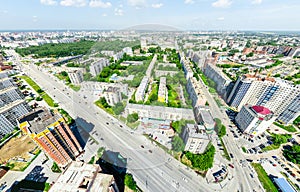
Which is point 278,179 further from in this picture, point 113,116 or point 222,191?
point 113,116

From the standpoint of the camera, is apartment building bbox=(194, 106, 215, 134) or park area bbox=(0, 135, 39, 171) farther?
apartment building bbox=(194, 106, 215, 134)

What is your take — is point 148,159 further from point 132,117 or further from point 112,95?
point 112,95

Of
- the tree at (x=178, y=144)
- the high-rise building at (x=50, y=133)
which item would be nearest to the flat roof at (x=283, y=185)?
the tree at (x=178, y=144)

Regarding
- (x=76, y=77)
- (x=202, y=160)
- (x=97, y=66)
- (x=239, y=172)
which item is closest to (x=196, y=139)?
(x=202, y=160)

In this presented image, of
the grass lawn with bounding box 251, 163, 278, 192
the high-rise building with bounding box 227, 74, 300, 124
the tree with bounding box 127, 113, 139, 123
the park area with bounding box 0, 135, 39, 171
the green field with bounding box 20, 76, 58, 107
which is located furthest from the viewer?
the green field with bounding box 20, 76, 58, 107

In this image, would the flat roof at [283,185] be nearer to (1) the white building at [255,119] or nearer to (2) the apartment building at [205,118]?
(1) the white building at [255,119]

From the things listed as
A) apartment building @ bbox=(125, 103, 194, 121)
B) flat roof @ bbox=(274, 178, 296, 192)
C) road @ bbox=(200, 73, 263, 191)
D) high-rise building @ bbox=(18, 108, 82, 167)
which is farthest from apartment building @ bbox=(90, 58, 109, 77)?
flat roof @ bbox=(274, 178, 296, 192)

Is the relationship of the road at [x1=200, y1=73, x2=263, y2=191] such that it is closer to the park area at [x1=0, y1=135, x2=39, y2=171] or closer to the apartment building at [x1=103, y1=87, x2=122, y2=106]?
the apartment building at [x1=103, y1=87, x2=122, y2=106]
